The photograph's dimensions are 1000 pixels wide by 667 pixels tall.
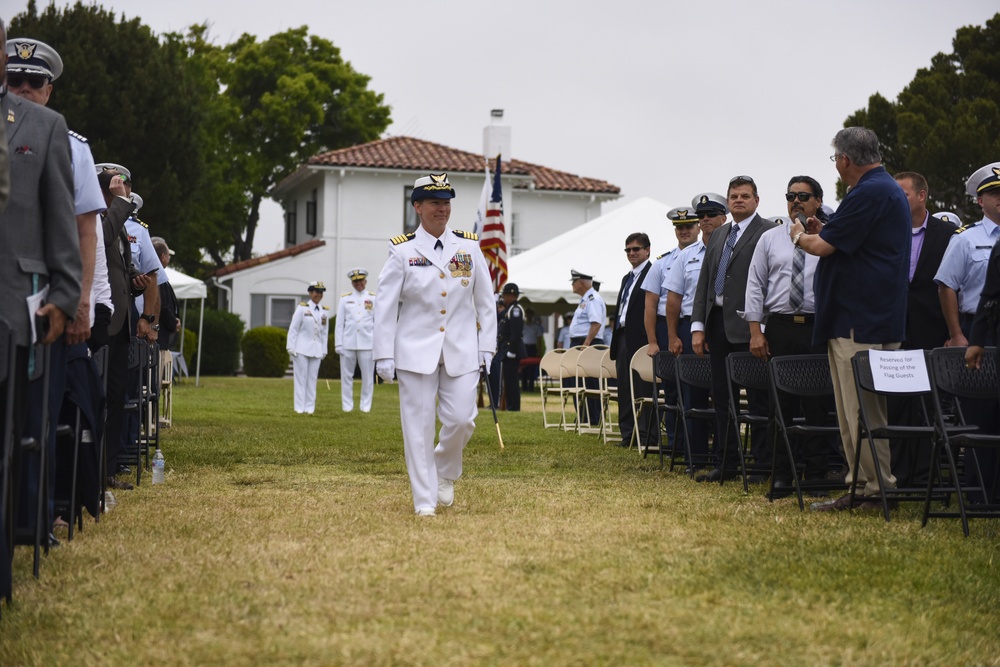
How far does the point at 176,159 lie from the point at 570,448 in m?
28.8

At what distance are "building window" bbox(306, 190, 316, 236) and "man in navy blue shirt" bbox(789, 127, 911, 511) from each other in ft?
136

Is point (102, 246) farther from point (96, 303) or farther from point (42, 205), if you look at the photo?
point (42, 205)

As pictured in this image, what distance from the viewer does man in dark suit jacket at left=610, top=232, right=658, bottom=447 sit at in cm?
1384

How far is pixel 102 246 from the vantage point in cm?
757

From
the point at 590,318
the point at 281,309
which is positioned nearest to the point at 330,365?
the point at 281,309

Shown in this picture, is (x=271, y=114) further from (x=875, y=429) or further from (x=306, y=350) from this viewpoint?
(x=875, y=429)

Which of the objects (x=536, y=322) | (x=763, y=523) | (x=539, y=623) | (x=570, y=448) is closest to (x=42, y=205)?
(x=539, y=623)

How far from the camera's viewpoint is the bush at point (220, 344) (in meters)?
40.0

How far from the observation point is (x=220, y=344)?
132 feet

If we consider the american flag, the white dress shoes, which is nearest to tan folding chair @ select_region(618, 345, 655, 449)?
the white dress shoes

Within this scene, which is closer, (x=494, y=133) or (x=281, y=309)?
(x=494, y=133)

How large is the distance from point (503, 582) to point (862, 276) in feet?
12.0

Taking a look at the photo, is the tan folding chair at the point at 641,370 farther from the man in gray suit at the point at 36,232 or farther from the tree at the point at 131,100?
the tree at the point at 131,100

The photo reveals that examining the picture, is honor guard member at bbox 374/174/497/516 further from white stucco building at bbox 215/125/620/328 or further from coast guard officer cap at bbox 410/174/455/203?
white stucco building at bbox 215/125/620/328
